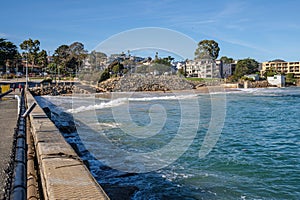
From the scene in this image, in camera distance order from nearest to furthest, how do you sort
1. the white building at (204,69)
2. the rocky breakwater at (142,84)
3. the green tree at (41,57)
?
1. the rocky breakwater at (142,84)
2. the white building at (204,69)
3. the green tree at (41,57)

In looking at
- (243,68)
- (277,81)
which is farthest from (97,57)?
(243,68)

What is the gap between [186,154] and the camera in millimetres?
9953

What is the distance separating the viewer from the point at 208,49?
92875mm

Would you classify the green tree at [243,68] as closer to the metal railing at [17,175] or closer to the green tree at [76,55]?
the green tree at [76,55]

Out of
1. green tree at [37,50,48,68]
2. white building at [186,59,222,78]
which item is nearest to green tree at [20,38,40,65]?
green tree at [37,50,48,68]

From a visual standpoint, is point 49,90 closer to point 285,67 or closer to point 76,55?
point 76,55

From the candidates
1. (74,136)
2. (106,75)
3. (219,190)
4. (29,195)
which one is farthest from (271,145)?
(106,75)

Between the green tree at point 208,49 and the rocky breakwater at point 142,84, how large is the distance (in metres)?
16.1

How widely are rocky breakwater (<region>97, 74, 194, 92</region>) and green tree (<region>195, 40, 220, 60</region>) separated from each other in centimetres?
1605

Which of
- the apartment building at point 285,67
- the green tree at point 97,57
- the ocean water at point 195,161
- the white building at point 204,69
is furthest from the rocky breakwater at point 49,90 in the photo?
the apartment building at point 285,67

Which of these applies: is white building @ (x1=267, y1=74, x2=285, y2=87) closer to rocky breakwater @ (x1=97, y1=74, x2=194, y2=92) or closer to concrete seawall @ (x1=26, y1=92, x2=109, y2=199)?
rocky breakwater @ (x1=97, y1=74, x2=194, y2=92)

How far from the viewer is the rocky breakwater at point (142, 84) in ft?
211

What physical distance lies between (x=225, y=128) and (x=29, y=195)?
519 inches

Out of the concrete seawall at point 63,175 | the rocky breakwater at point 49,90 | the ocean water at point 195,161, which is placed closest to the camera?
the concrete seawall at point 63,175
